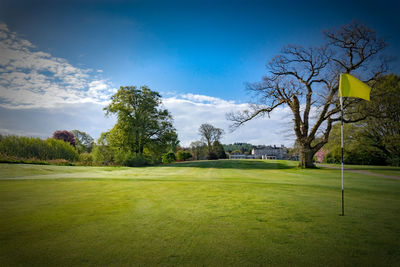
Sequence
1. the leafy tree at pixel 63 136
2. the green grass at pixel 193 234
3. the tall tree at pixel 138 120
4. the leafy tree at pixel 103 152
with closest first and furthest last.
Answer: the green grass at pixel 193 234 < the leafy tree at pixel 103 152 < the tall tree at pixel 138 120 < the leafy tree at pixel 63 136

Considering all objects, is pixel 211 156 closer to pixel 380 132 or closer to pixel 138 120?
pixel 138 120

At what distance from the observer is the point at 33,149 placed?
17.2 m

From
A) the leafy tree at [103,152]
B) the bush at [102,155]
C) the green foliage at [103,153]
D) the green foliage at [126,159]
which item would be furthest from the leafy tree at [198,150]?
the bush at [102,155]

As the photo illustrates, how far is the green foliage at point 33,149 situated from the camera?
15.4m

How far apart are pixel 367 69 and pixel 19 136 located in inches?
1292

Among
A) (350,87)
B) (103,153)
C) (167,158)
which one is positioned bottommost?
(167,158)

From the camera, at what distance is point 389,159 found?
1086 inches

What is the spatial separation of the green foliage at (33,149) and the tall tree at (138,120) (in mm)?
7049

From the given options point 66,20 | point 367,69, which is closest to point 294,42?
point 367,69

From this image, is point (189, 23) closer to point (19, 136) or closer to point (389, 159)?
point (19, 136)

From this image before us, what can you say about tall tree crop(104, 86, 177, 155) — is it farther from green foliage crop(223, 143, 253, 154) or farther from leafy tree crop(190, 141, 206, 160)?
green foliage crop(223, 143, 253, 154)

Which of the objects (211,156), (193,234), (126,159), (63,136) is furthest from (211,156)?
(193,234)

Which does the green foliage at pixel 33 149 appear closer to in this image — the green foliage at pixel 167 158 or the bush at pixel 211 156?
the green foliage at pixel 167 158

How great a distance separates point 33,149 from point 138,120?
Answer: 12.6 m
